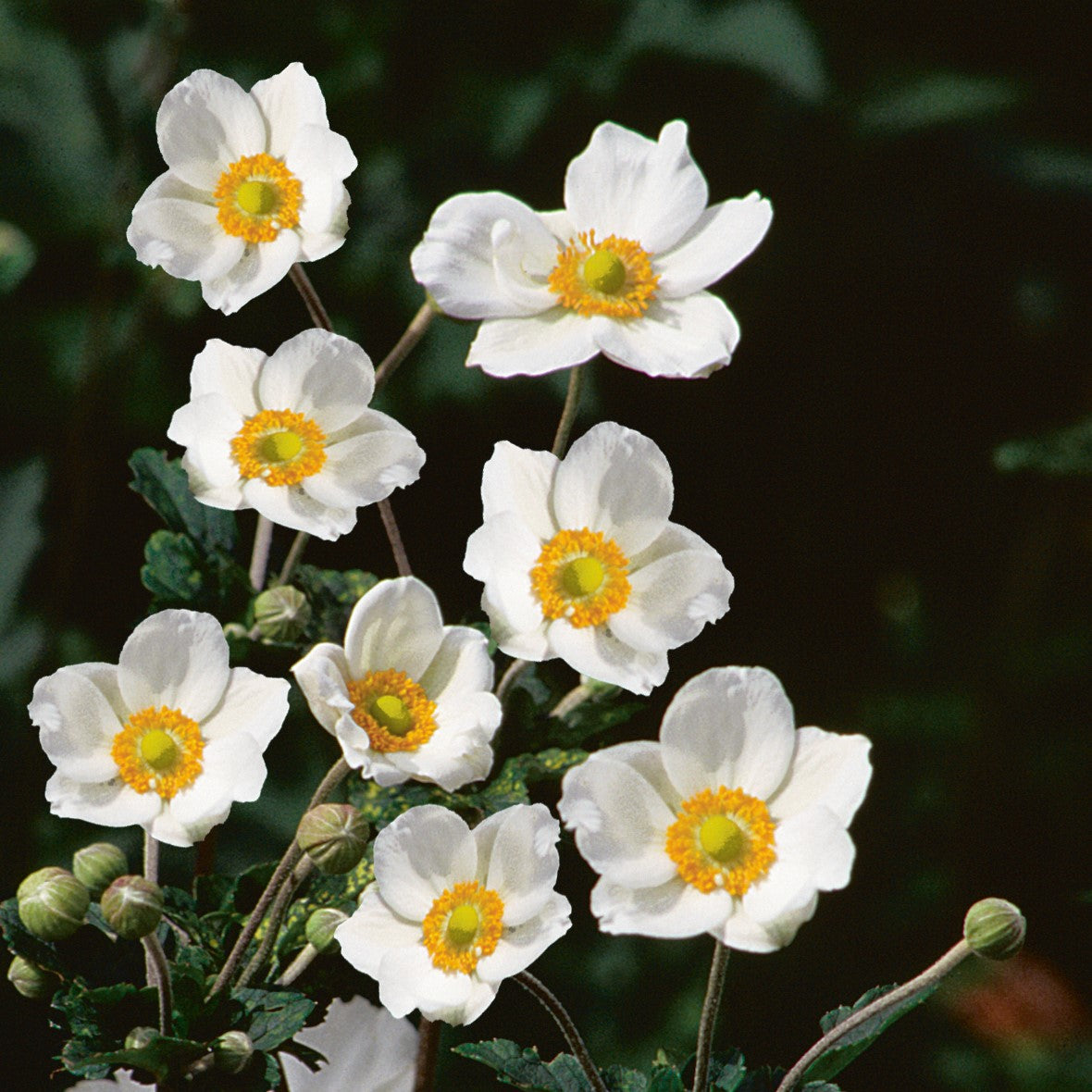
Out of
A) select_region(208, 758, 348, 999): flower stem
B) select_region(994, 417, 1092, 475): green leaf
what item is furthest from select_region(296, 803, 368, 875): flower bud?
select_region(994, 417, 1092, 475): green leaf

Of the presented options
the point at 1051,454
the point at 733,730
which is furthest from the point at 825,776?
the point at 1051,454

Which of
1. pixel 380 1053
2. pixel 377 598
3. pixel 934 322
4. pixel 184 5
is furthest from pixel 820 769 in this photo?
pixel 934 322

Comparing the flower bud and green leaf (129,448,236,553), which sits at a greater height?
green leaf (129,448,236,553)

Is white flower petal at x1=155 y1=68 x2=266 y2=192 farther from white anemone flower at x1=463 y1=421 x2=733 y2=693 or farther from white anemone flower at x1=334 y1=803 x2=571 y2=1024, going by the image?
white anemone flower at x1=334 y1=803 x2=571 y2=1024

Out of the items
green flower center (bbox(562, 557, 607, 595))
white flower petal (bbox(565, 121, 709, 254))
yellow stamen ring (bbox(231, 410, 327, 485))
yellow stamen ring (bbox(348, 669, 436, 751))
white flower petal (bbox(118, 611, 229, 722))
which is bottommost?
yellow stamen ring (bbox(348, 669, 436, 751))

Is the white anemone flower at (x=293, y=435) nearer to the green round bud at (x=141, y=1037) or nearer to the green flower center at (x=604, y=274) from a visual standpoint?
the green flower center at (x=604, y=274)

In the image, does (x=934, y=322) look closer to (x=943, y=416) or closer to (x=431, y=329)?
(x=943, y=416)

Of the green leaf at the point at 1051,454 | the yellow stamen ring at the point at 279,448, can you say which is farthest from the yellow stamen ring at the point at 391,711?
the green leaf at the point at 1051,454
